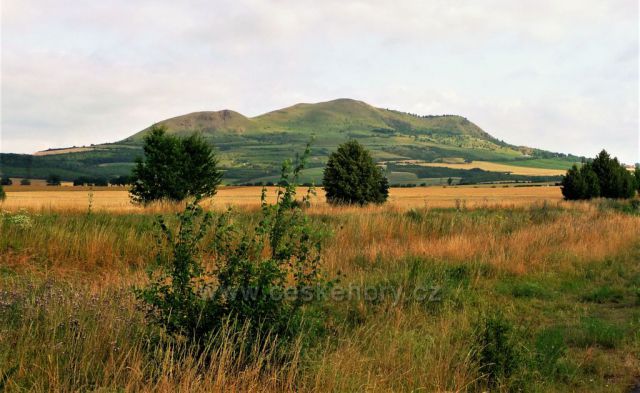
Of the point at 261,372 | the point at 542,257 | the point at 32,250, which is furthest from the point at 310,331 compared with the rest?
the point at 542,257

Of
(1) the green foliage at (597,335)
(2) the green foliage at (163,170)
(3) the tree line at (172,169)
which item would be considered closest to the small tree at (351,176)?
(3) the tree line at (172,169)

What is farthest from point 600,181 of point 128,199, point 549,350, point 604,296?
point 549,350

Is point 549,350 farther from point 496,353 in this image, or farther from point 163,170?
point 163,170

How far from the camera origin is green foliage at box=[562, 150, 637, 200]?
54250 millimetres

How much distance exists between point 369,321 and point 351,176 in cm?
3141

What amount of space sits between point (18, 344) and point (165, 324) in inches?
47.0

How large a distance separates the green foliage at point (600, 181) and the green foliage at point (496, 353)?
5489 centimetres

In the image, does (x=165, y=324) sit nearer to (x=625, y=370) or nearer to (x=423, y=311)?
(x=423, y=311)

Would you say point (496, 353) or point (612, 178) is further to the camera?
point (612, 178)

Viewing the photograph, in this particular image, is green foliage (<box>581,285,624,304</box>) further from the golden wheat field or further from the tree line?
the tree line

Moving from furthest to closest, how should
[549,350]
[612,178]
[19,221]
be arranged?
[612,178], [19,221], [549,350]

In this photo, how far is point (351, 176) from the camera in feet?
124

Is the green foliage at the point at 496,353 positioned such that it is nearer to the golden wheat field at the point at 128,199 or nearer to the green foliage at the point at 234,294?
the green foliage at the point at 234,294

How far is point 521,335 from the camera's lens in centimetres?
642
